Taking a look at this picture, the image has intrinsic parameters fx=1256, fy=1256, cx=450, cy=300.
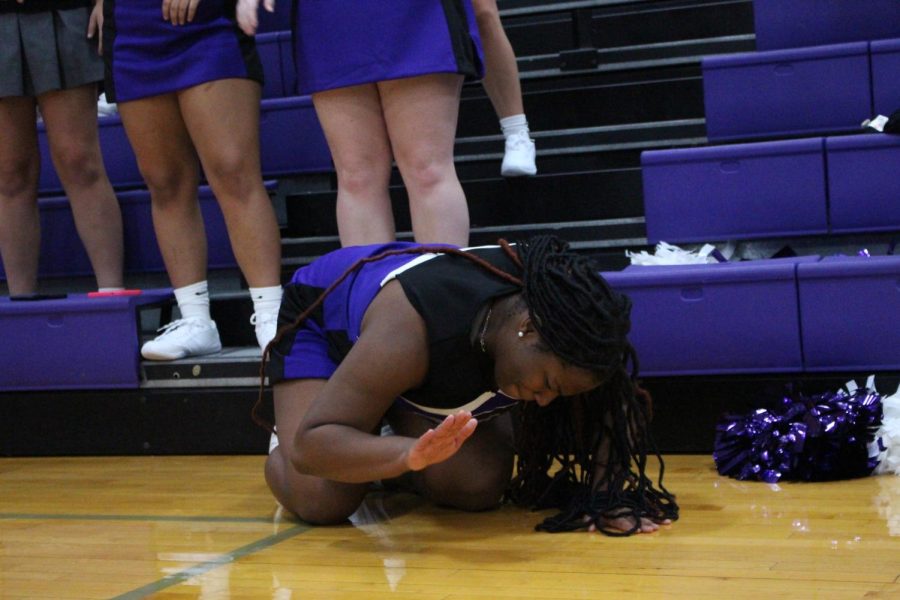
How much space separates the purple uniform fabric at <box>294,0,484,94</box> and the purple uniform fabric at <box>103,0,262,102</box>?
10.0 inches

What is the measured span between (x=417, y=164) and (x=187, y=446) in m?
0.87

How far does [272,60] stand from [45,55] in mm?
765

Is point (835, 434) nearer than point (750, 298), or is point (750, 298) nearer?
point (835, 434)

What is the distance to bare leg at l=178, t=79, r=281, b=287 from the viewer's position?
2518mm

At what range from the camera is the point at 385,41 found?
2225mm

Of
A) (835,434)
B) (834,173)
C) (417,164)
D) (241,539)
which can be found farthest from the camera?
(834,173)

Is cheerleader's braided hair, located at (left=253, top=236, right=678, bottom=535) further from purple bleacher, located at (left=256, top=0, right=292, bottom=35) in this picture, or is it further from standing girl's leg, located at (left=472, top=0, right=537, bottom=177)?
purple bleacher, located at (left=256, top=0, right=292, bottom=35)

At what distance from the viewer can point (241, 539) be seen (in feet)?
6.27

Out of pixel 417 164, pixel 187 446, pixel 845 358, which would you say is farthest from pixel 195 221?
pixel 845 358

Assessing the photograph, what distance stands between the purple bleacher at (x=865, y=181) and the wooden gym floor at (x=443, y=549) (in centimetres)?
64

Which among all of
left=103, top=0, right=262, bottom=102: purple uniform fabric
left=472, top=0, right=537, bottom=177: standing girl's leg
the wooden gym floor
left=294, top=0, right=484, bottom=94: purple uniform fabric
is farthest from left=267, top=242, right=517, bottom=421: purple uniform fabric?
left=472, top=0, right=537, bottom=177: standing girl's leg

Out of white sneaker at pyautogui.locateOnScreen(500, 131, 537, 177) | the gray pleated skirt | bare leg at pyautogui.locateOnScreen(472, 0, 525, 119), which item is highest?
the gray pleated skirt

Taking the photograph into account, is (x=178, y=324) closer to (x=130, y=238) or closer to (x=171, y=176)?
(x=171, y=176)

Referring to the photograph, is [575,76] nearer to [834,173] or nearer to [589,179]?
[589,179]
